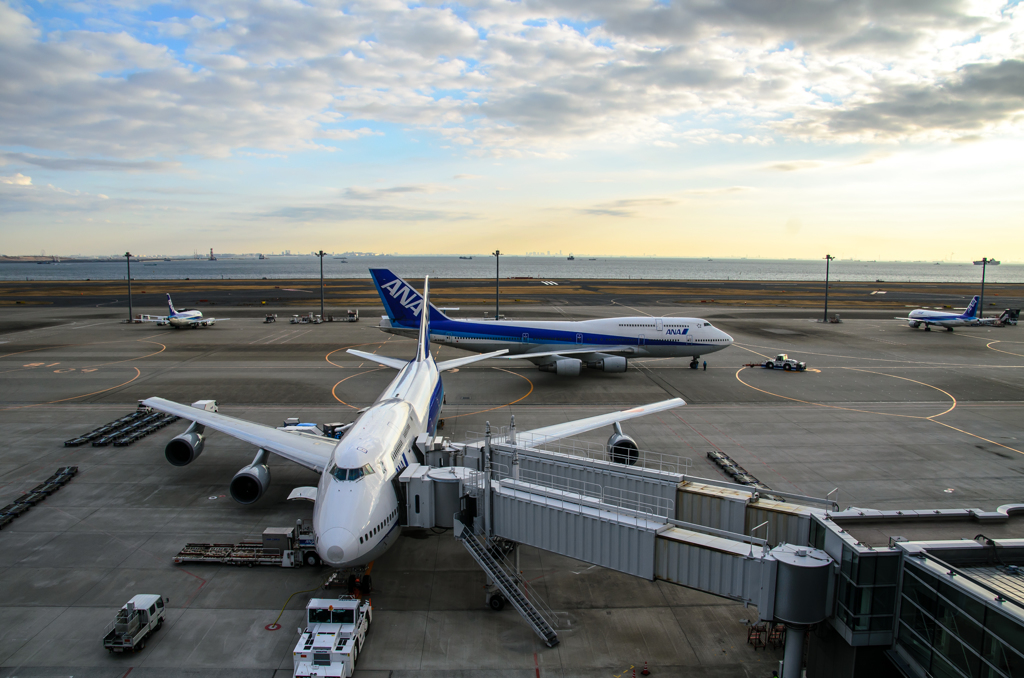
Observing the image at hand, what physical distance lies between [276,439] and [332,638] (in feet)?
39.2

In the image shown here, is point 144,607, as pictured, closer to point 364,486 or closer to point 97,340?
point 364,486

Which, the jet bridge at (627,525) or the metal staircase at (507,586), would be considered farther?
the metal staircase at (507,586)

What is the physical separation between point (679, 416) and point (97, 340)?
226ft

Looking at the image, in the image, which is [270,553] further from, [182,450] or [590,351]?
[590,351]

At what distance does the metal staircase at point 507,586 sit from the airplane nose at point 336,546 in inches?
138

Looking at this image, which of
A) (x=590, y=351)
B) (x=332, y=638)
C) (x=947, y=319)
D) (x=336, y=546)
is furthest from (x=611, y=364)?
(x=947, y=319)

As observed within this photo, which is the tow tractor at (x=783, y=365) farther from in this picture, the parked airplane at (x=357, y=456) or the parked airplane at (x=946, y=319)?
the parked airplane at (x=946, y=319)

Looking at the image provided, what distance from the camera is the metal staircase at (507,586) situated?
1669cm

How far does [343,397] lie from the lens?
4359 cm

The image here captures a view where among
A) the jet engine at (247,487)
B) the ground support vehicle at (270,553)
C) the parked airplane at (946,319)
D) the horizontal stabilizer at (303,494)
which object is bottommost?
the ground support vehicle at (270,553)

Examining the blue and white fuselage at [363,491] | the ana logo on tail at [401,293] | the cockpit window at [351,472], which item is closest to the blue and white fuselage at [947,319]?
the ana logo on tail at [401,293]

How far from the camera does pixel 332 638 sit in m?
15.2

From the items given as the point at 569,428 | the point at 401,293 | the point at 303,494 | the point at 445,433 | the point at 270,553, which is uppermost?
the point at 401,293

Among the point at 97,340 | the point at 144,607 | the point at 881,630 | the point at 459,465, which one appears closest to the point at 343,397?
the point at 459,465
